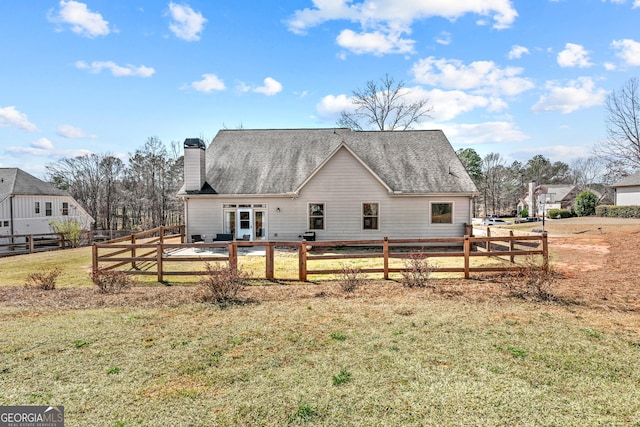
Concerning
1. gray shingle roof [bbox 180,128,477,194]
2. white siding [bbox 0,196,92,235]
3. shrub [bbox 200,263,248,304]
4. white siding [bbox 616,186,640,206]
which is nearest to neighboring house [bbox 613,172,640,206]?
white siding [bbox 616,186,640,206]

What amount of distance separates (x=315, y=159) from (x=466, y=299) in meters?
14.6

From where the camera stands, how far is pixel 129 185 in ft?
149

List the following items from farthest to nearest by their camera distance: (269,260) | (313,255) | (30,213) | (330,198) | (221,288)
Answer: (30,213) < (330,198) < (313,255) < (269,260) < (221,288)

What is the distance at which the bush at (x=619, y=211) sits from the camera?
36.6m

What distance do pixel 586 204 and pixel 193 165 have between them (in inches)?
1855

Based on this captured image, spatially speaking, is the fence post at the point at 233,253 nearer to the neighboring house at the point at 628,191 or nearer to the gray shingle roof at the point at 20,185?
the gray shingle roof at the point at 20,185

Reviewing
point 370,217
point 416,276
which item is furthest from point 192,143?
point 416,276

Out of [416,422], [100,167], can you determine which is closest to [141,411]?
[416,422]

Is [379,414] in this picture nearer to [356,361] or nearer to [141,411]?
Answer: [356,361]

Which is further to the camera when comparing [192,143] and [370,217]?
[192,143]

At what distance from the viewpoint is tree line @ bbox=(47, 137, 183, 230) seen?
42.4 metres

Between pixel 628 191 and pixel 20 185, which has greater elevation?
pixel 20 185

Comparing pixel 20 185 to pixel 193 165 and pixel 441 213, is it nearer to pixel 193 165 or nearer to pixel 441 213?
pixel 193 165

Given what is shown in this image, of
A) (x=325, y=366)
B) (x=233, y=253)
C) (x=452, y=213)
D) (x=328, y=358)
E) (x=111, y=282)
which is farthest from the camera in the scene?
(x=452, y=213)
